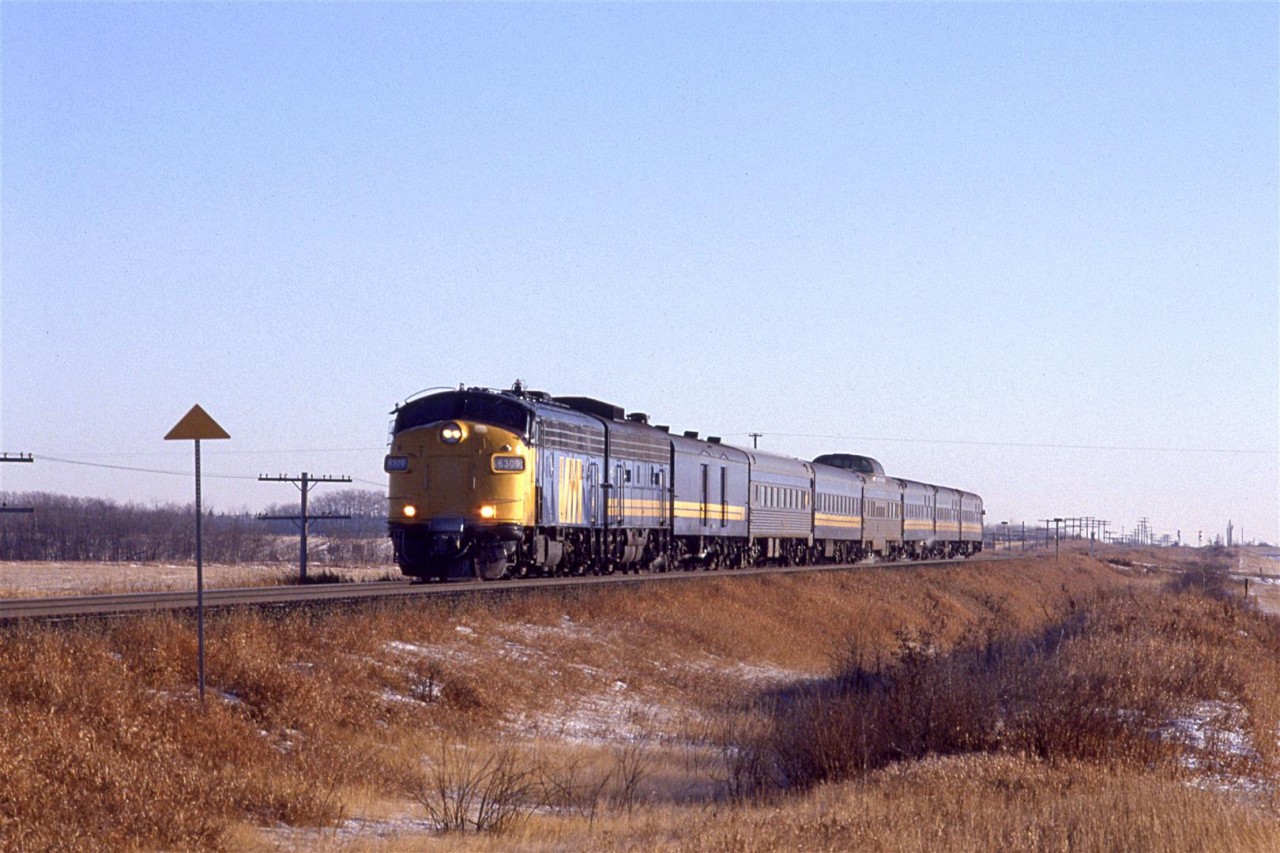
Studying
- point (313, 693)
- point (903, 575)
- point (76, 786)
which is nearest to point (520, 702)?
point (313, 693)

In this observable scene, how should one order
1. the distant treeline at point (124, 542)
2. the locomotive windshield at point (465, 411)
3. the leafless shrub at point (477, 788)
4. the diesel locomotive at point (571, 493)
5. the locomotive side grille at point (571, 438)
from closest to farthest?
the leafless shrub at point (477, 788)
the diesel locomotive at point (571, 493)
the locomotive windshield at point (465, 411)
the locomotive side grille at point (571, 438)
the distant treeline at point (124, 542)

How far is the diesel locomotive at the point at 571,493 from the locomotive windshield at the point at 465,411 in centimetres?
3

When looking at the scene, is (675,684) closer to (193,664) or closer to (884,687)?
(884,687)

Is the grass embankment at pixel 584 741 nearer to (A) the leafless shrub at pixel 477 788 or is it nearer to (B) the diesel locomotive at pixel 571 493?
(A) the leafless shrub at pixel 477 788

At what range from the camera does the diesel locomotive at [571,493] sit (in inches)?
1110

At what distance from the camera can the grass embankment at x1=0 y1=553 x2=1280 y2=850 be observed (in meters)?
11.5

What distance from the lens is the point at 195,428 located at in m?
14.8

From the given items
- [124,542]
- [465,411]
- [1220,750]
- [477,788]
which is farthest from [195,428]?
[124,542]

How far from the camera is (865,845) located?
11.1m

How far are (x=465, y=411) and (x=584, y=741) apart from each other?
1247 centimetres

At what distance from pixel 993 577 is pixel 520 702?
159 ft

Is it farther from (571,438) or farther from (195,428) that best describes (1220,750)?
(571,438)

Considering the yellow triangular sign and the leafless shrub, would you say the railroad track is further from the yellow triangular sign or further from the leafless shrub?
the leafless shrub

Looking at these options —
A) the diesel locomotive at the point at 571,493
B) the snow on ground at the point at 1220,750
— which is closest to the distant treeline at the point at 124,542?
the diesel locomotive at the point at 571,493
